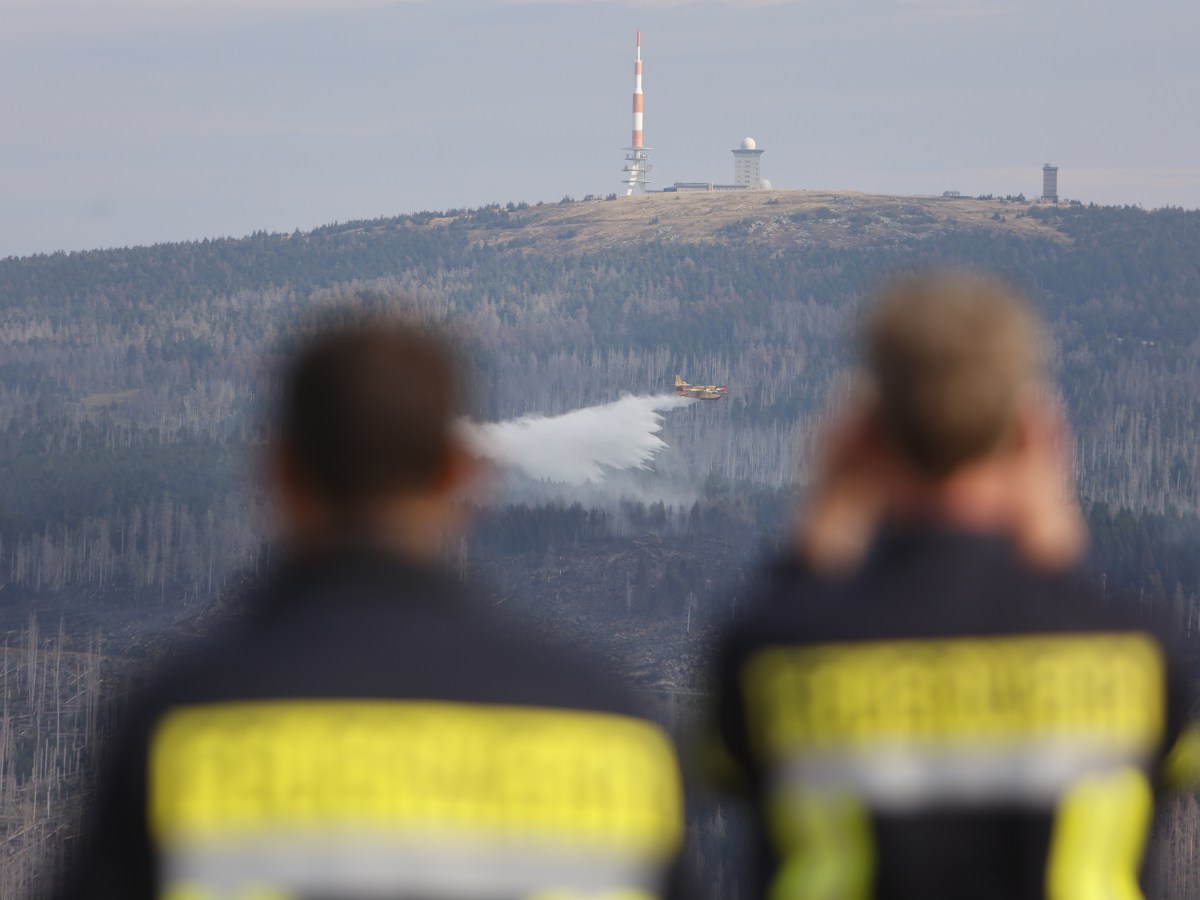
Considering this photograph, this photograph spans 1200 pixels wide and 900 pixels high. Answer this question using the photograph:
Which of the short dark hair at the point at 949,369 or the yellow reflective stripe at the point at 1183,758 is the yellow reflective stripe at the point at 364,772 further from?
the yellow reflective stripe at the point at 1183,758

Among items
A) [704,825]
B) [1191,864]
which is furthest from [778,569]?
[704,825]

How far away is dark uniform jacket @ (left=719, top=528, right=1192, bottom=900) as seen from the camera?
677 cm

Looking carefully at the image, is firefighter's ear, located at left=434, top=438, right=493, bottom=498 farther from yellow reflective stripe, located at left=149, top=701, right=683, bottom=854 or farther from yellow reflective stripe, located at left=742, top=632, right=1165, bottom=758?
yellow reflective stripe, located at left=742, top=632, right=1165, bottom=758

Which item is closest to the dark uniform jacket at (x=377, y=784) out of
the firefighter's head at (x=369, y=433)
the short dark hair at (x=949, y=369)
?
the firefighter's head at (x=369, y=433)

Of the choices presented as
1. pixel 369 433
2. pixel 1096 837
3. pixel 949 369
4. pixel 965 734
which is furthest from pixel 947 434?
pixel 369 433

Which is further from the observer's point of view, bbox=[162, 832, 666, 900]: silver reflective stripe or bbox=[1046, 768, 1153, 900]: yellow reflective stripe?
bbox=[1046, 768, 1153, 900]: yellow reflective stripe

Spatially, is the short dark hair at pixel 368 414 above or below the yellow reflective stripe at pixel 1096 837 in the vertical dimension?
above

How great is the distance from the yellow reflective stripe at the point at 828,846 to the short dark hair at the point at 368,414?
2079 millimetres

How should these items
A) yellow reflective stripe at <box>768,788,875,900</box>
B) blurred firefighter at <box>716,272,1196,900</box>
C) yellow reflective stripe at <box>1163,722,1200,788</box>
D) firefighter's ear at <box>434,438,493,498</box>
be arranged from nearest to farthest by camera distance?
firefighter's ear at <box>434,438,493,498</box> < blurred firefighter at <box>716,272,1196,900</box> < yellow reflective stripe at <box>768,788,875,900</box> < yellow reflective stripe at <box>1163,722,1200,788</box>

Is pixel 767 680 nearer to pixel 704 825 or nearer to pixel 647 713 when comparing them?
pixel 647 713

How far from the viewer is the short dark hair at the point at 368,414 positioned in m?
5.72

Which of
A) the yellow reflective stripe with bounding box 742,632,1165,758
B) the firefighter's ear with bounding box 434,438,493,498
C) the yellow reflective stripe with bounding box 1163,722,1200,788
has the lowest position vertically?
the yellow reflective stripe with bounding box 1163,722,1200,788

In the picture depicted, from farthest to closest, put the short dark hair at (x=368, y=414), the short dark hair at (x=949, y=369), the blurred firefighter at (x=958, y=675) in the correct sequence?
the blurred firefighter at (x=958, y=675) < the short dark hair at (x=949, y=369) < the short dark hair at (x=368, y=414)

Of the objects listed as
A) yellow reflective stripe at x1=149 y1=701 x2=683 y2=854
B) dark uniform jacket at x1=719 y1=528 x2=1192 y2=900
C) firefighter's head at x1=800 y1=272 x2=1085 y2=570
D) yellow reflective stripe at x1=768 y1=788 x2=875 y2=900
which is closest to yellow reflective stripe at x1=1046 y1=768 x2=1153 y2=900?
dark uniform jacket at x1=719 y1=528 x2=1192 y2=900
